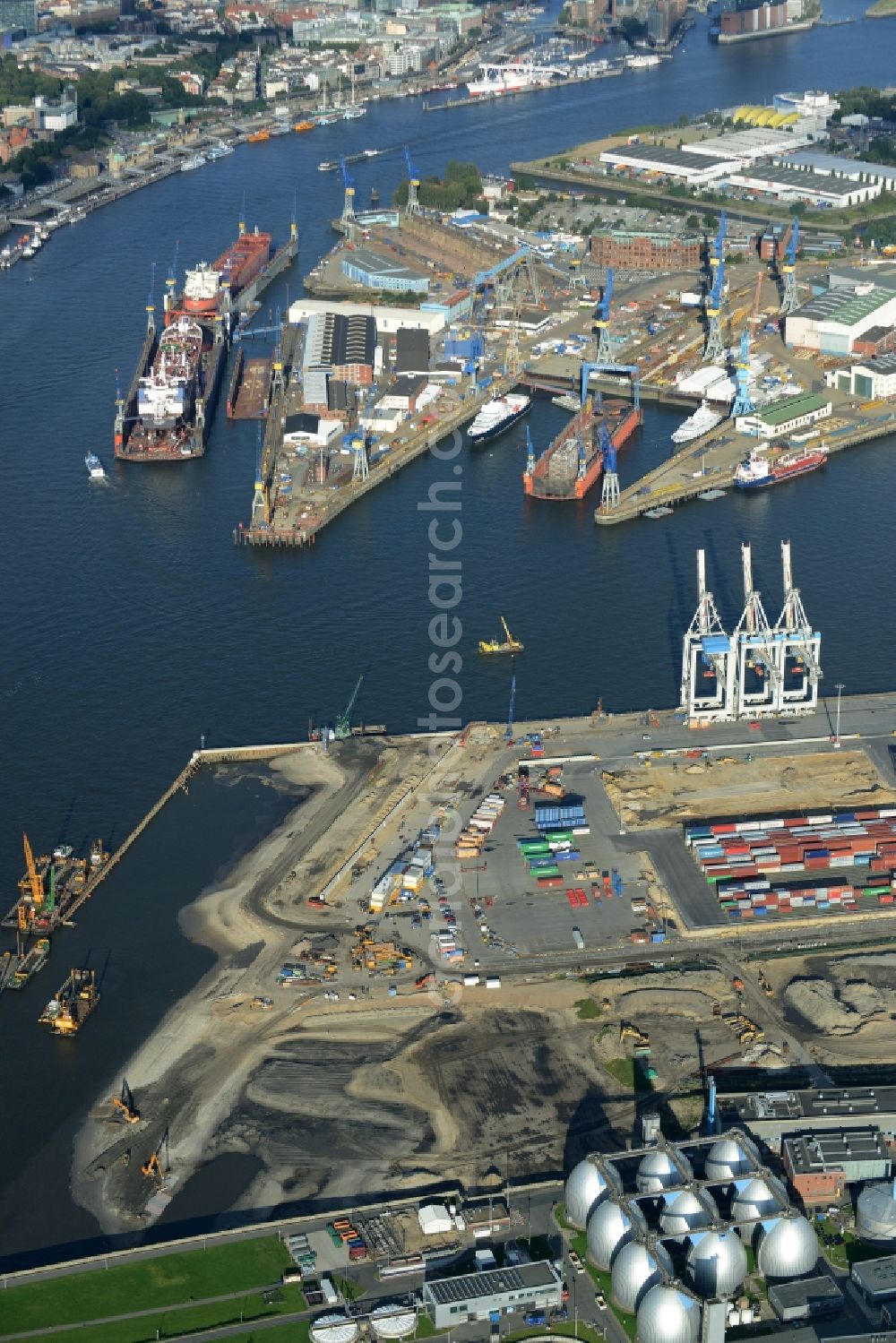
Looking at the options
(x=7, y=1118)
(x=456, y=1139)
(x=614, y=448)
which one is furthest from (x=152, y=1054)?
(x=614, y=448)

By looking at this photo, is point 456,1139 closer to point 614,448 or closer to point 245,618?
point 245,618

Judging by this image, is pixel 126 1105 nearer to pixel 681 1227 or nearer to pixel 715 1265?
pixel 681 1227

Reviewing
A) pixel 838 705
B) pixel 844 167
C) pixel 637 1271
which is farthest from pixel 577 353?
pixel 637 1271

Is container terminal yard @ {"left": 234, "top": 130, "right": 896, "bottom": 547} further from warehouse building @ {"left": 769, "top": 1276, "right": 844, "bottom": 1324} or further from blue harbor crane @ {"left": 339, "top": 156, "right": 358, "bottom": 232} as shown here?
warehouse building @ {"left": 769, "top": 1276, "right": 844, "bottom": 1324}

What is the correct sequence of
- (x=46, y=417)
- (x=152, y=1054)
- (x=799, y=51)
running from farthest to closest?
1. (x=799, y=51)
2. (x=46, y=417)
3. (x=152, y=1054)

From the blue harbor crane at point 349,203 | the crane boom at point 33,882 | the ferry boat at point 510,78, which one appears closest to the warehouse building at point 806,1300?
the crane boom at point 33,882

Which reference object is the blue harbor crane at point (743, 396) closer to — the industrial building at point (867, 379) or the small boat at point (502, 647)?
the industrial building at point (867, 379)

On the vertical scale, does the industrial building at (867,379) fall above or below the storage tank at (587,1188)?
below

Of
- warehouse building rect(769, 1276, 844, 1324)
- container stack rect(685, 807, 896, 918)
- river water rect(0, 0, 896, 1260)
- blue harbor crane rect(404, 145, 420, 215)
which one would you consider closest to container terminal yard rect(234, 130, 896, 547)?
river water rect(0, 0, 896, 1260)
